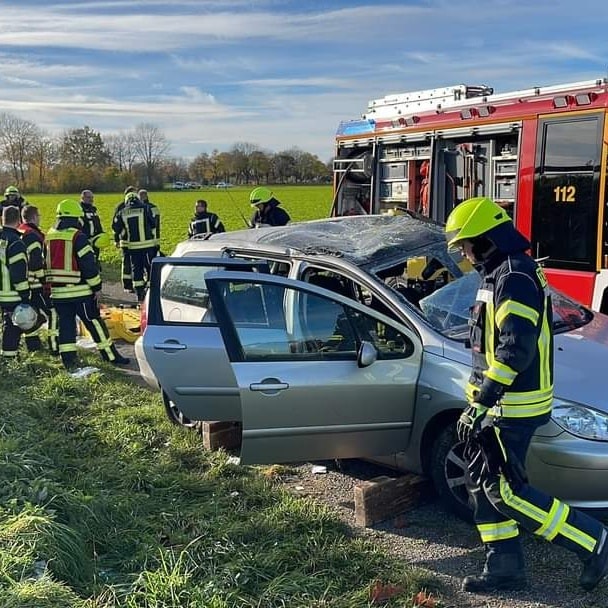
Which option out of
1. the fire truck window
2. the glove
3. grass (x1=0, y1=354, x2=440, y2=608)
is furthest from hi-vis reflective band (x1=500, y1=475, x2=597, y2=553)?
the fire truck window

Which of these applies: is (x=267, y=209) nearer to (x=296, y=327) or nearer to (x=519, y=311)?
(x=296, y=327)

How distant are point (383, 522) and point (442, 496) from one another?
0.37m

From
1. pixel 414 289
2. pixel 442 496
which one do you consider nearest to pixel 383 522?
pixel 442 496

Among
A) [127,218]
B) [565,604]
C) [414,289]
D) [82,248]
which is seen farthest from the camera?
[127,218]

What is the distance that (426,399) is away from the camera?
4152mm

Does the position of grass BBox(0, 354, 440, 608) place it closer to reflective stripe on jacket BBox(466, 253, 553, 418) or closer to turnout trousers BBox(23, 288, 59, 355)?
reflective stripe on jacket BBox(466, 253, 553, 418)

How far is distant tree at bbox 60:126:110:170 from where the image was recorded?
65.0 metres

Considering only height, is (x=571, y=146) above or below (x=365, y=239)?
above

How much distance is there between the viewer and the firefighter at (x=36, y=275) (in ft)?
26.8

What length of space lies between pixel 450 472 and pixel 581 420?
80cm

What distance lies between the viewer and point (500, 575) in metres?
3.46

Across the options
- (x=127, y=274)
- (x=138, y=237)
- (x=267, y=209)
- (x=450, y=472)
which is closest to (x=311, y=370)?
(x=450, y=472)

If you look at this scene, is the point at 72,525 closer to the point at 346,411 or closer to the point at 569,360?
the point at 346,411

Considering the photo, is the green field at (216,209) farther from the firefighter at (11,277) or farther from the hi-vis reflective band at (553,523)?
the hi-vis reflective band at (553,523)
